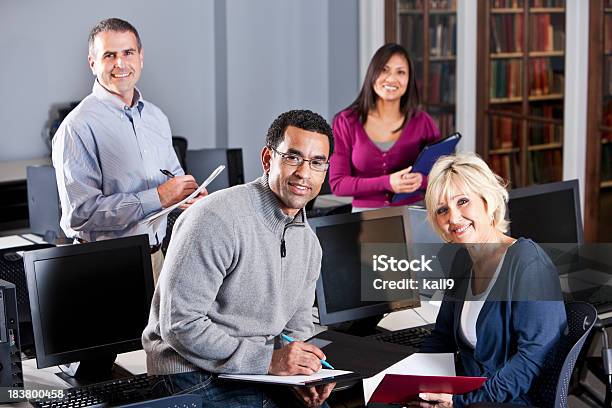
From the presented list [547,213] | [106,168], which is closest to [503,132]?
[547,213]

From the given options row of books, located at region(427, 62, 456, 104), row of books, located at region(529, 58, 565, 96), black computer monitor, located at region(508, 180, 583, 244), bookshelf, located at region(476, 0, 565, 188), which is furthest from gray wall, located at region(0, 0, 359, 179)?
black computer monitor, located at region(508, 180, 583, 244)

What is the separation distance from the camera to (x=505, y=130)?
20.6 ft

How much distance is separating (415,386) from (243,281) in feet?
1.77

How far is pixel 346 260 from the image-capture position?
3.27 meters

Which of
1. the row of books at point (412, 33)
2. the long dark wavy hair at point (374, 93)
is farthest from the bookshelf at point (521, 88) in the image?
the long dark wavy hair at point (374, 93)

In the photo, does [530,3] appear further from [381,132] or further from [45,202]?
[45,202]

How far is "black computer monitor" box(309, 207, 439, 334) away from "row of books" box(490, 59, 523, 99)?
300 centimetres

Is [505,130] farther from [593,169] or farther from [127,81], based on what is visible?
[127,81]

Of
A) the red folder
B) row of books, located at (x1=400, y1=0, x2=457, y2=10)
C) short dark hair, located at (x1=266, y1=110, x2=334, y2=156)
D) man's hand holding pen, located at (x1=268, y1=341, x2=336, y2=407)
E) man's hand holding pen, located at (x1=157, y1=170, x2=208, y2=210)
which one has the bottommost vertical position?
the red folder

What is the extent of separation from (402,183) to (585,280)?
2.71ft

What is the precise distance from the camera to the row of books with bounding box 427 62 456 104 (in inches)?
262

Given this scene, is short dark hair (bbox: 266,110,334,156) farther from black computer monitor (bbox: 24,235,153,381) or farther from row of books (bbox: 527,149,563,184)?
row of books (bbox: 527,149,563,184)

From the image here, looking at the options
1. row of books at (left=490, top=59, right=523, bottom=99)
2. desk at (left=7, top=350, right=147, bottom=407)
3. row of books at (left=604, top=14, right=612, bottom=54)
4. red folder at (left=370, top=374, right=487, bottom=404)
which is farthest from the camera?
row of books at (left=490, top=59, right=523, bottom=99)

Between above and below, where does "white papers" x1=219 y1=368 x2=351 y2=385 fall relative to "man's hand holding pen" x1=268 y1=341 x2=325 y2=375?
below
